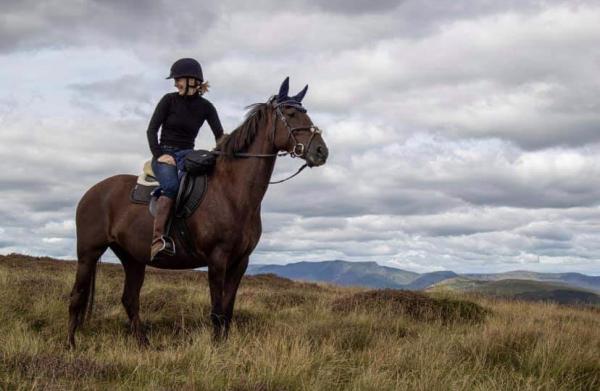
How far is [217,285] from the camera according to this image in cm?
859

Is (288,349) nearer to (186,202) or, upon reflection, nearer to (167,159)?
(186,202)

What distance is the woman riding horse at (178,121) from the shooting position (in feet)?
30.3

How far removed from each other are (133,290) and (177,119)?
307cm

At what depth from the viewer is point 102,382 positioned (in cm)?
628

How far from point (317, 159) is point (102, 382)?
3731 millimetres

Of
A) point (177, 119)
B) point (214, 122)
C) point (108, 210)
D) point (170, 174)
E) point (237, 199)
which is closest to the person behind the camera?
point (237, 199)

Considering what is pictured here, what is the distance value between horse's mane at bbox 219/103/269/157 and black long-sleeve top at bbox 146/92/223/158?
81 cm

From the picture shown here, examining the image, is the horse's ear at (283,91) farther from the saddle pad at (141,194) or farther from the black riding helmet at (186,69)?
the saddle pad at (141,194)

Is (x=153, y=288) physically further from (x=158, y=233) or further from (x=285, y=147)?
(x=285, y=147)

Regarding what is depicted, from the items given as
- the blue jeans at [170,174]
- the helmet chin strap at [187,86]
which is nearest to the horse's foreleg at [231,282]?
the blue jeans at [170,174]

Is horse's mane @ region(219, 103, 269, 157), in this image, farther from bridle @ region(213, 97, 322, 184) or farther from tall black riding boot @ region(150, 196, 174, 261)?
tall black riding boot @ region(150, 196, 174, 261)

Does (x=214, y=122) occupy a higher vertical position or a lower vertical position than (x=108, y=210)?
higher

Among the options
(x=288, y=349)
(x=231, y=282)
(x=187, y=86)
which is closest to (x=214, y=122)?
(x=187, y=86)

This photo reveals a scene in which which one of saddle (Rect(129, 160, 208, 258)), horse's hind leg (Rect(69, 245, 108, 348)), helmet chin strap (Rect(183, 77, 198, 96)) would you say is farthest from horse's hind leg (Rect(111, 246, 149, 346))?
helmet chin strap (Rect(183, 77, 198, 96))
